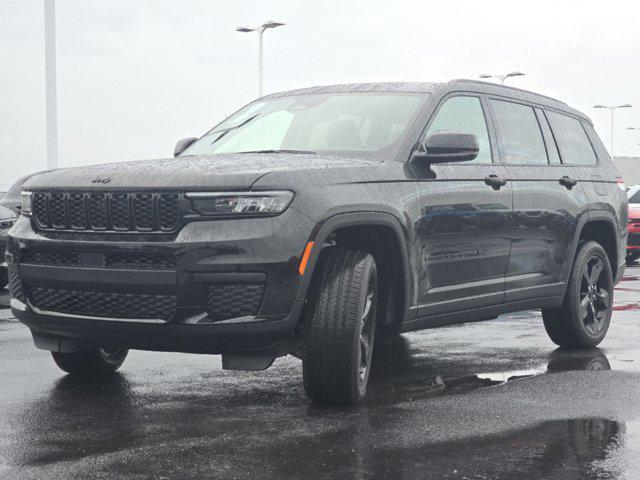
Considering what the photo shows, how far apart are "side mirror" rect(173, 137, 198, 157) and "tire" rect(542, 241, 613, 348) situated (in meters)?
2.87

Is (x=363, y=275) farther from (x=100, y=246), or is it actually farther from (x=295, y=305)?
(x=100, y=246)

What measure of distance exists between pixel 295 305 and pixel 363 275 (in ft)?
1.48

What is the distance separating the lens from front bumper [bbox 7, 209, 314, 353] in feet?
16.7

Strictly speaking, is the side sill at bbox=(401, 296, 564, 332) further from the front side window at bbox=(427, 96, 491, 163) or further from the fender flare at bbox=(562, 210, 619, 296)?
the front side window at bbox=(427, 96, 491, 163)

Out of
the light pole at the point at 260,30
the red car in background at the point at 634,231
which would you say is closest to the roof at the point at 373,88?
the red car in background at the point at 634,231

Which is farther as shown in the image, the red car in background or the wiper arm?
the red car in background

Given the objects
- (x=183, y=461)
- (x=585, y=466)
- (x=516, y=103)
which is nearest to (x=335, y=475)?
(x=183, y=461)

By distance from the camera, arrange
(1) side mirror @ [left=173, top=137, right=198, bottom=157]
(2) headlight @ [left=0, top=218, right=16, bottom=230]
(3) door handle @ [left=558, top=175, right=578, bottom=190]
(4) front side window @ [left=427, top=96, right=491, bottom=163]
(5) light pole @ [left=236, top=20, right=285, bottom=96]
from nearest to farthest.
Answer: (4) front side window @ [left=427, top=96, right=491, bottom=163] < (1) side mirror @ [left=173, top=137, right=198, bottom=157] < (3) door handle @ [left=558, top=175, right=578, bottom=190] < (2) headlight @ [left=0, top=218, right=16, bottom=230] < (5) light pole @ [left=236, top=20, right=285, bottom=96]

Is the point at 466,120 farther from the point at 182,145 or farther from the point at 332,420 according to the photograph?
the point at 332,420

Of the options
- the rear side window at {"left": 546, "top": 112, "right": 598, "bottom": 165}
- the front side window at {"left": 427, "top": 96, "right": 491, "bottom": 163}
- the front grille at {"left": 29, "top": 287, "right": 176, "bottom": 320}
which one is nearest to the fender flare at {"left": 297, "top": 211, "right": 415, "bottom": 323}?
the front grille at {"left": 29, "top": 287, "right": 176, "bottom": 320}

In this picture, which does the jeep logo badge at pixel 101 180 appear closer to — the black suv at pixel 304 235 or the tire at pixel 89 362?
the black suv at pixel 304 235

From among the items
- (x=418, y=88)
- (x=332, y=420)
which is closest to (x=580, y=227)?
(x=418, y=88)

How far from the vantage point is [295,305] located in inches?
206

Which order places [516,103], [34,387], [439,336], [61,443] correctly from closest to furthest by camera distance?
[61,443]
[34,387]
[516,103]
[439,336]
